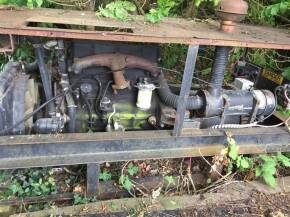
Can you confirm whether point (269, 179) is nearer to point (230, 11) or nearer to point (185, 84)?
point (185, 84)

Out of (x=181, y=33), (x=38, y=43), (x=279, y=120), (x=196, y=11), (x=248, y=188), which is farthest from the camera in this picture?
(x=196, y=11)

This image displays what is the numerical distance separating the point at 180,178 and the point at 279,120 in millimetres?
1191

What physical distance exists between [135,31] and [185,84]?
22.1 inches

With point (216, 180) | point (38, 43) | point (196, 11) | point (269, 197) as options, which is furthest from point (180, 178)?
point (196, 11)

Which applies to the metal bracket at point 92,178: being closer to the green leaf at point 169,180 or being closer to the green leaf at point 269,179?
the green leaf at point 169,180

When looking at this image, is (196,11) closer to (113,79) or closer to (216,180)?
(113,79)

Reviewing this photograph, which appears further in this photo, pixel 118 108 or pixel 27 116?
pixel 118 108

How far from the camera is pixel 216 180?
9.95ft

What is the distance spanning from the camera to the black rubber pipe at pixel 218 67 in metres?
2.68

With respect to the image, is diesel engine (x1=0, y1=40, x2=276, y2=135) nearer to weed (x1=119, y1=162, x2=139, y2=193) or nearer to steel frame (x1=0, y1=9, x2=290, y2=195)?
steel frame (x1=0, y1=9, x2=290, y2=195)

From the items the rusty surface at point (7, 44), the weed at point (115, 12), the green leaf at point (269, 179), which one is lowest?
the green leaf at point (269, 179)

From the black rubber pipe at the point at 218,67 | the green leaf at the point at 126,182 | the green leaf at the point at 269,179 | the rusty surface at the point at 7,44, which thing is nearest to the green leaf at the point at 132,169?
the green leaf at the point at 126,182

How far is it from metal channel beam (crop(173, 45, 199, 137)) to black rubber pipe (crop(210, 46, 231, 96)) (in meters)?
0.45

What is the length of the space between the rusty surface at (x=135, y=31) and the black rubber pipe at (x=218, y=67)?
166 millimetres
